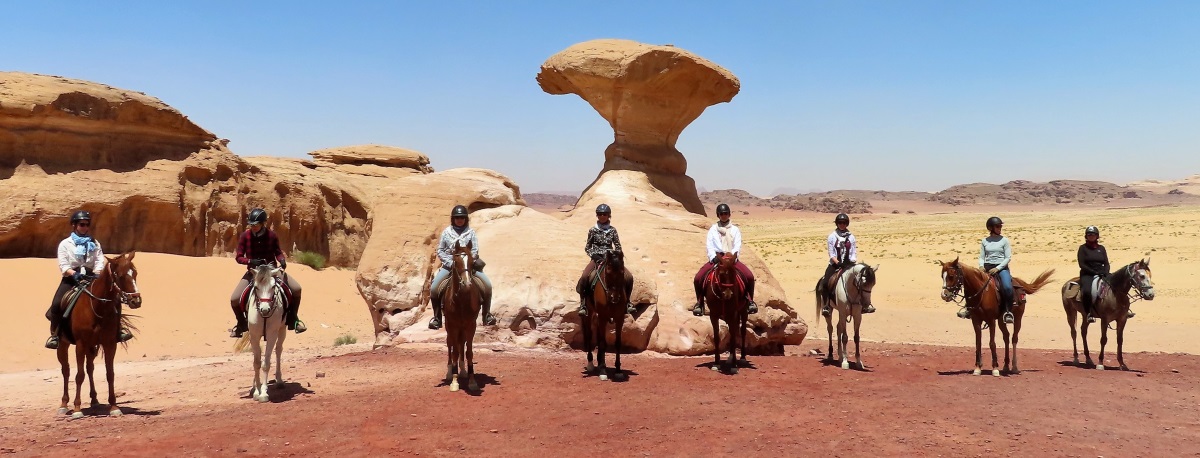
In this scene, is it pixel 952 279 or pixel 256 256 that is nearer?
pixel 256 256

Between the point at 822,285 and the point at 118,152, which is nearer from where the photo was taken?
the point at 822,285

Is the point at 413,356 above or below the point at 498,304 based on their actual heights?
below

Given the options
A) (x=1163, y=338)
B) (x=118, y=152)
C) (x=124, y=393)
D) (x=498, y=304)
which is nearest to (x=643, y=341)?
(x=498, y=304)

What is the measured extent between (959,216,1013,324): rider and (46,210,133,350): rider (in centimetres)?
1137

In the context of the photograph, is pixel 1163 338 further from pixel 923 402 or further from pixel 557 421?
pixel 557 421

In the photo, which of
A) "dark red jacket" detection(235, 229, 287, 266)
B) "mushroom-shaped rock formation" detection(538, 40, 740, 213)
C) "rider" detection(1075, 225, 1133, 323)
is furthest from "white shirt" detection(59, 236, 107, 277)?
"rider" detection(1075, 225, 1133, 323)

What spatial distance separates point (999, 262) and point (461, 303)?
25.5ft

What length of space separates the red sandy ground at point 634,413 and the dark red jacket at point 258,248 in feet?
5.78

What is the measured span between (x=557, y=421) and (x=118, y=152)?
20229mm

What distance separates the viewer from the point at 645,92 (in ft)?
60.2

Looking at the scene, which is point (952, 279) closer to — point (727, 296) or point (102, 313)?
point (727, 296)

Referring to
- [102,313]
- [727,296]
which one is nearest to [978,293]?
[727,296]

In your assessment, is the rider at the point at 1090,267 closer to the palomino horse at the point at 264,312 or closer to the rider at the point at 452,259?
the rider at the point at 452,259

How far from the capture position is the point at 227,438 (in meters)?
7.61
